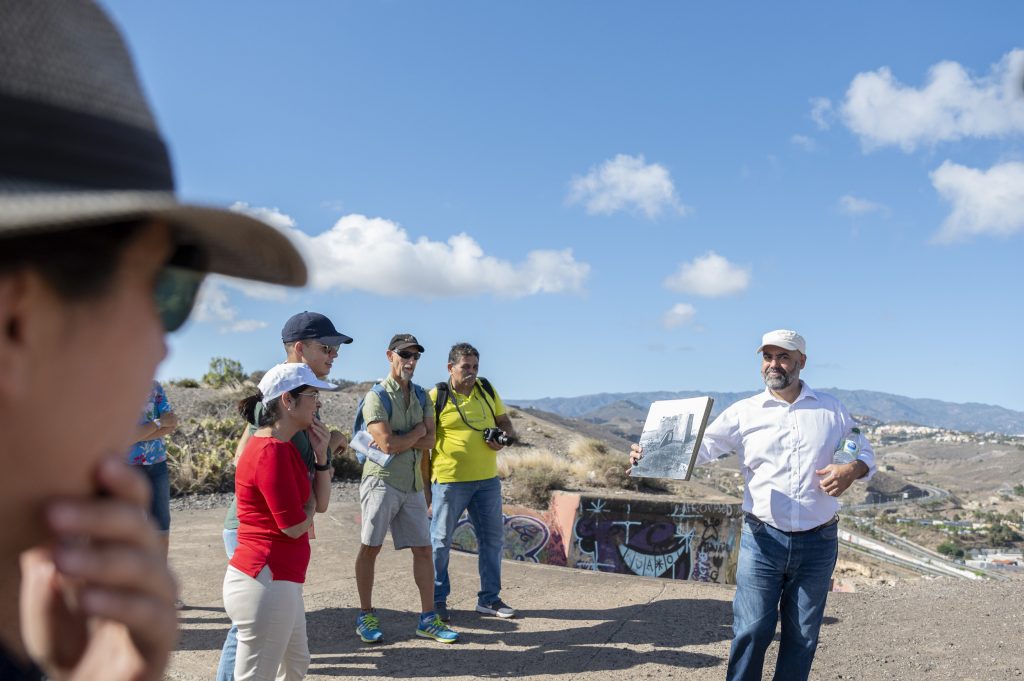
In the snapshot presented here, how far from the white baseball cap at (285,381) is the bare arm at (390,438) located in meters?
1.94

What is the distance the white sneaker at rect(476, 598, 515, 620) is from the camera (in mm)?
7250

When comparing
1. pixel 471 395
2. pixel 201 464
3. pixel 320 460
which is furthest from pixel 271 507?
pixel 201 464

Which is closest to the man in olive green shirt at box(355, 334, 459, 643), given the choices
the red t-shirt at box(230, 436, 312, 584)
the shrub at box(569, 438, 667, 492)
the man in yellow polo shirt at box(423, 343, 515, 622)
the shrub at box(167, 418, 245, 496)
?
the man in yellow polo shirt at box(423, 343, 515, 622)

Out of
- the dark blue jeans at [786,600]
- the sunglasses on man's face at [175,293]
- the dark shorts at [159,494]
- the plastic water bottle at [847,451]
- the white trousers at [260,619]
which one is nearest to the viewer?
the sunglasses on man's face at [175,293]

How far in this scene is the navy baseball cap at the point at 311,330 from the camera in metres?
5.30

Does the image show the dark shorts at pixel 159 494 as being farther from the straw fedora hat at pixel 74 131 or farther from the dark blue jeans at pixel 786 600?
the straw fedora hat at pixel 74 131

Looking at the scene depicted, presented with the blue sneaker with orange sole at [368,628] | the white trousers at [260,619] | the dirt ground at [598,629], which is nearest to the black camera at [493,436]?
the dirt ground at [598,629]

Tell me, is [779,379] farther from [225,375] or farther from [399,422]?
[225,375]

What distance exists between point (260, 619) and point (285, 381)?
1156 mm

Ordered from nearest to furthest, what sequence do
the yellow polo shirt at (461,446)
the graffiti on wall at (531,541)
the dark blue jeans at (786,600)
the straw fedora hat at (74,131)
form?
the straw fedora hat at (74,131)
the dark blue jeans at (786,600)
the yellow polo shirt at (461,446)
the graffiti on wall at (531,541)

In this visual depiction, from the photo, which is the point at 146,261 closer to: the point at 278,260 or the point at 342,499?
the point at 278,260

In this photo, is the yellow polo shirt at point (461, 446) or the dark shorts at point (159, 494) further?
the yellow polo shirt at point (461, 446)

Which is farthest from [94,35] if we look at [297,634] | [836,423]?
[836,423]

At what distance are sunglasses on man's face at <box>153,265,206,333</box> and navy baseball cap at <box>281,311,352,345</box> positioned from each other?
4528 mm
